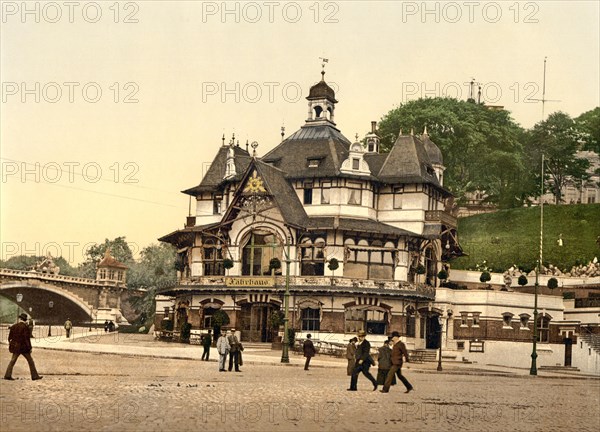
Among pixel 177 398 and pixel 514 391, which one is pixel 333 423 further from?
pixel 514 391

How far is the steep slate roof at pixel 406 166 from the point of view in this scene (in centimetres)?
6338

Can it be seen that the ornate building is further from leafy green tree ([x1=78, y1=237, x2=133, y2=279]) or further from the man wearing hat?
the man wearing hat

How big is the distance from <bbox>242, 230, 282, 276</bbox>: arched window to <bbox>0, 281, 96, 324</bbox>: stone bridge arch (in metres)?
18.7

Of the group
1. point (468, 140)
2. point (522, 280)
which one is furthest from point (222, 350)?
point (468, 140)

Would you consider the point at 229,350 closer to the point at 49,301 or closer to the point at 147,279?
the point at 147,279

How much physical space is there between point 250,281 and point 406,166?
1292 cm

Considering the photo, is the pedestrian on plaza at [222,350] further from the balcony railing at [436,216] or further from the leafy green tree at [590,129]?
the leafy green tree at [590,129]

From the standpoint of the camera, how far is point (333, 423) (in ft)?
64.0

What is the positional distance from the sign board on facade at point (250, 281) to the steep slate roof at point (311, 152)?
25.6 ft

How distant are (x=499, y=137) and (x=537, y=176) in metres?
8.74

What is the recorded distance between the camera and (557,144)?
96.6 m

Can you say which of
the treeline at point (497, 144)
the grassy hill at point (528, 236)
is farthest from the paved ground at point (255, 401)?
the treeline at point (497, 144)

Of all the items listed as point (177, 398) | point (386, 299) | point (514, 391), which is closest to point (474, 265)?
point (386, 299)
